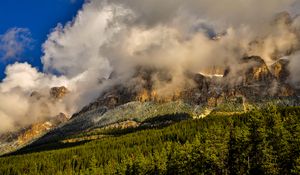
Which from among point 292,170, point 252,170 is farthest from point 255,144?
point 292,170

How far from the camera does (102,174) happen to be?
181625 millimetres

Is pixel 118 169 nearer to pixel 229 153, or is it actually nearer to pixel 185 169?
pixel 185 169

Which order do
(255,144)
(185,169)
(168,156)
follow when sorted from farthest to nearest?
1. (168,156)
2. (185,169)
3. (255,144)

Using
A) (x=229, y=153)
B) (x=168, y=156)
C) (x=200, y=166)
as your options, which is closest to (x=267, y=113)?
(x=229, y=153)

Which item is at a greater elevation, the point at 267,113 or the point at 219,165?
the point at 267,113

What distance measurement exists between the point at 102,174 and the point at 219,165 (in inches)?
2753

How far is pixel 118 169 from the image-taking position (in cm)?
17362

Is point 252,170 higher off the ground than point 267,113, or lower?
lower

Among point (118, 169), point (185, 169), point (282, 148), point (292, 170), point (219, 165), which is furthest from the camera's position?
point (118, 169)

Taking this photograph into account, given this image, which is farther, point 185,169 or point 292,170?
point 185,169

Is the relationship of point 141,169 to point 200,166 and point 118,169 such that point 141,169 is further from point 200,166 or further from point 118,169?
point 200,166

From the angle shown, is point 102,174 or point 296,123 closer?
point 296,123

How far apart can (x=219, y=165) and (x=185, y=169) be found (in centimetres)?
1440

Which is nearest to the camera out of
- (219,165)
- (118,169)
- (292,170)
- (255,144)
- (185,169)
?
(292,170)
